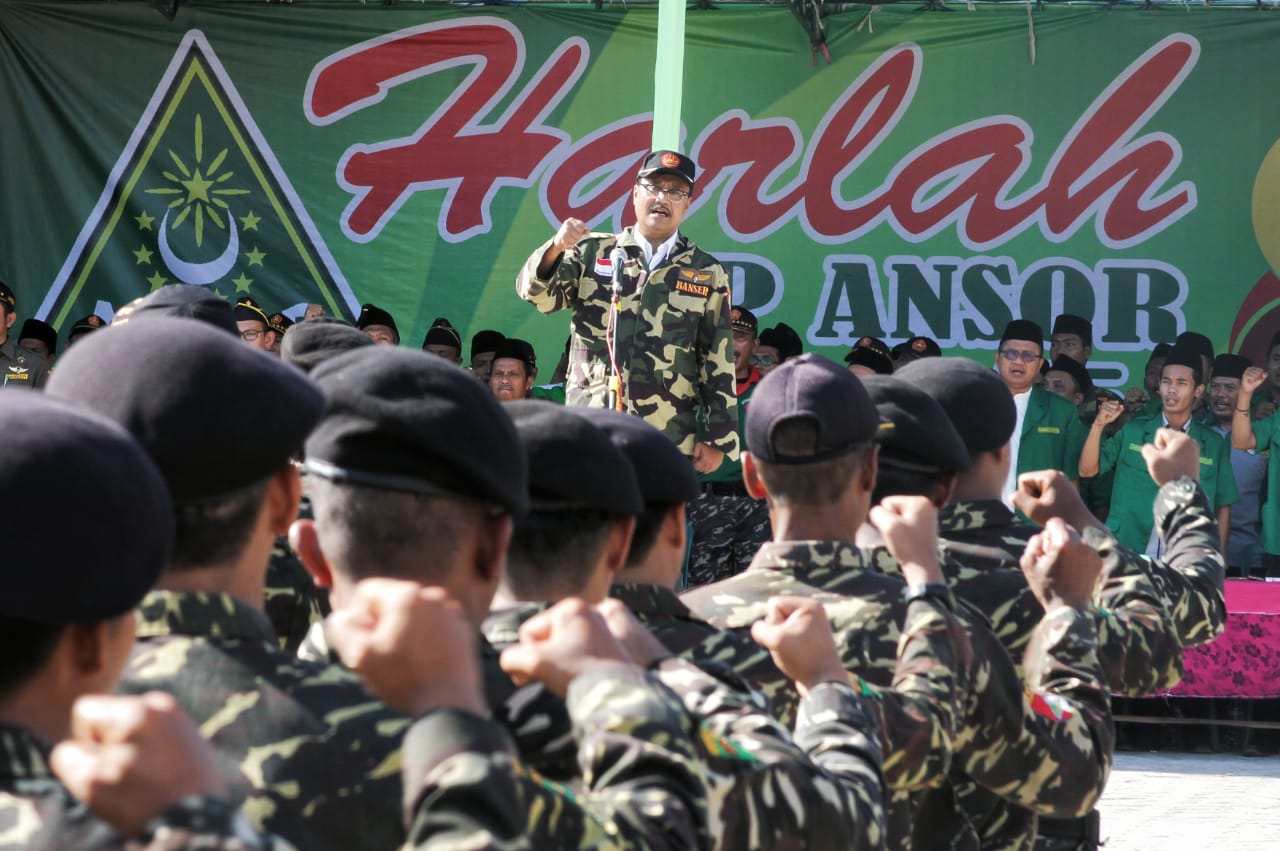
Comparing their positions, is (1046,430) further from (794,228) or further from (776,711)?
(776,711)

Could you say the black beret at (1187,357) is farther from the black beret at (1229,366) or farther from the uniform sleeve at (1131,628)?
the uniform sleeve at (1131,628)

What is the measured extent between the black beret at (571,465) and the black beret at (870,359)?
7.67 m

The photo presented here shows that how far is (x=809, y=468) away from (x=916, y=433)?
30cm

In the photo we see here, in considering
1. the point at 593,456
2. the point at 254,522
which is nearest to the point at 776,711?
the point at 593,456

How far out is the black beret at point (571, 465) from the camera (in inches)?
79.5

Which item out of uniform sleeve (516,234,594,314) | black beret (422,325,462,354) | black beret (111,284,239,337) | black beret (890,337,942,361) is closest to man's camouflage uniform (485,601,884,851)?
black beret (111,284,239,337)

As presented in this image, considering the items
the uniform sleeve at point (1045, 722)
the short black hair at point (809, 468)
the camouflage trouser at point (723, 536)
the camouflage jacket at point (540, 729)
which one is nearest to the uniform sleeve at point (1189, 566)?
the uniform sleeve at point (1045, 722)

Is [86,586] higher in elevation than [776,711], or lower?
higher

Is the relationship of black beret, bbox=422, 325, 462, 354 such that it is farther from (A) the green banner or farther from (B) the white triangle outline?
(B) the white triangle outline

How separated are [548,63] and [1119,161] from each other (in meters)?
3.32

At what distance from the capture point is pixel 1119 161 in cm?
1065

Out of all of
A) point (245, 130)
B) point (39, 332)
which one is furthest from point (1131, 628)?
point (245, 130)

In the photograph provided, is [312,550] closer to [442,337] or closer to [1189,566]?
[1189,566]

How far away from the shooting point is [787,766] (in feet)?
6.17
